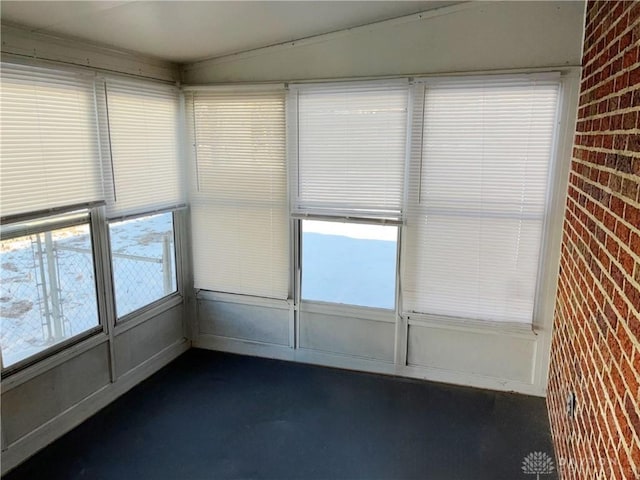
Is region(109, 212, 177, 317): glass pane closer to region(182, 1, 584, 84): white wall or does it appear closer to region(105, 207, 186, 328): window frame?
region(105, 207, 186, 328): window frame

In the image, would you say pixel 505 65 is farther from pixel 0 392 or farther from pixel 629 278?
pixel 0 392

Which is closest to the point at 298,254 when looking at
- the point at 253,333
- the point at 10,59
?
the point at 253,333

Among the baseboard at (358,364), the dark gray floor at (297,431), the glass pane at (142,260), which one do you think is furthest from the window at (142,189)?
the dark gray floor at (297,431)

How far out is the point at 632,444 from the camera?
1356 millimetres

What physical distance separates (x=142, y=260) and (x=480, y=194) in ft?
8.18

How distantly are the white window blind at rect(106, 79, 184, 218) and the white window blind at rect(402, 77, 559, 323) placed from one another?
1.85 meters

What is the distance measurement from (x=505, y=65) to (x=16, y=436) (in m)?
3.63

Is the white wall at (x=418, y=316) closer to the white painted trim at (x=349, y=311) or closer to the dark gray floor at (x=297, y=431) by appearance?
the white painted trim at (x=349, y=311)

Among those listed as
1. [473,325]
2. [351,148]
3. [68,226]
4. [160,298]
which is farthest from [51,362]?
[473,325]

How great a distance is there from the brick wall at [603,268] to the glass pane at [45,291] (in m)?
2.84

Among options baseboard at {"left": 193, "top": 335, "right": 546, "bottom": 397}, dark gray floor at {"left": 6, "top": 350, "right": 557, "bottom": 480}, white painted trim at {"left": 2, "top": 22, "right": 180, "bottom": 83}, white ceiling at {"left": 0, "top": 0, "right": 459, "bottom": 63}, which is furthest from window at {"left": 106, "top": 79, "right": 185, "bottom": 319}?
dark gray floor at {"left": 6, "top": 350, "right": 557, "bottom": 480}

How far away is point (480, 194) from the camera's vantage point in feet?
10.2

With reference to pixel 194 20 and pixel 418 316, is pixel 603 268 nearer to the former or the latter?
pixel 418 316

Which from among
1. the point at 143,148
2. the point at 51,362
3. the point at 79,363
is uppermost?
the point at 143,148
